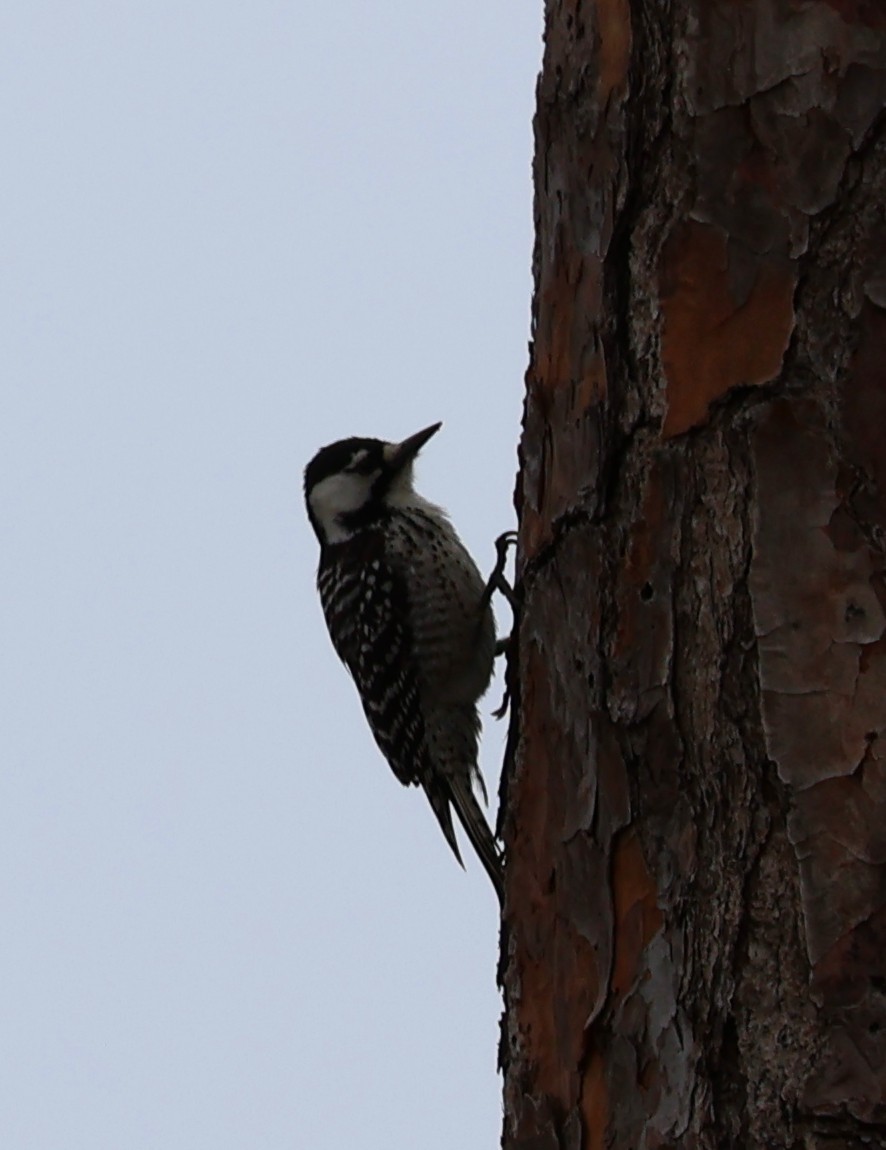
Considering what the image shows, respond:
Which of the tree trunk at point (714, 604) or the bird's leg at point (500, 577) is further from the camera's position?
the bird's leg at point (500, 577)

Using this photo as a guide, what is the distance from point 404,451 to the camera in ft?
18.6

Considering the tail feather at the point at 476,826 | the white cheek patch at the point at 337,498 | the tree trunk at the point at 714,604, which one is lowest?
the tree trunk at the point at 714,604

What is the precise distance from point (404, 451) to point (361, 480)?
0.18 meters

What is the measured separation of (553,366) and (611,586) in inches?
17.6

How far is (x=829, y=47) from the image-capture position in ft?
7.73

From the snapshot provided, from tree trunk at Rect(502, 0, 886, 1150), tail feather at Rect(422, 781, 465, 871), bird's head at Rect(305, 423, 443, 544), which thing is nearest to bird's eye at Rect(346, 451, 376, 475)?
bird's head at Rect(305, 423, 443, 544)

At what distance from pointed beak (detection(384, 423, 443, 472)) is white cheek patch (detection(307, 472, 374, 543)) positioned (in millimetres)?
88

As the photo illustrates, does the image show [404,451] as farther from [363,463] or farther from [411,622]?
[411,622]

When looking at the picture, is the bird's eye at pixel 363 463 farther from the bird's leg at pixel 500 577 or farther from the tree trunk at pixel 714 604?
the tree trunk at pixel 714 604

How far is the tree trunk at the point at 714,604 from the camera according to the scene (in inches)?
86.0

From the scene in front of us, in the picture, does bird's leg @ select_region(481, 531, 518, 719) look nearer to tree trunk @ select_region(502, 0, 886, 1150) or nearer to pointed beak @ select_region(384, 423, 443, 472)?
pointed beak @ select_region(384, 423, 443, 472)

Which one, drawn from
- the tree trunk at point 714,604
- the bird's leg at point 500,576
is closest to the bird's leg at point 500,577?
the bird's leg at point 500,576

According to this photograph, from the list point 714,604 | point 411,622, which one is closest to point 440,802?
point 411,622

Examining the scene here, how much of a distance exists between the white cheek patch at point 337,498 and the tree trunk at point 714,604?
2.99 meters
